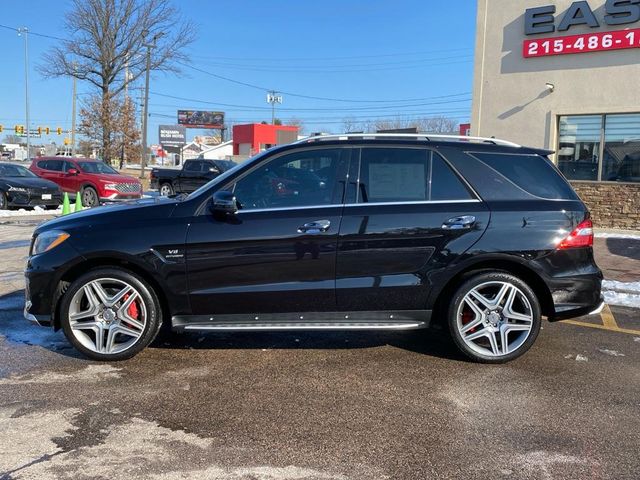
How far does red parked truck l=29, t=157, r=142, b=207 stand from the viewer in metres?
19.2

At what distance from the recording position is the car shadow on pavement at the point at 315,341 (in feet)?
Answer: 16.9

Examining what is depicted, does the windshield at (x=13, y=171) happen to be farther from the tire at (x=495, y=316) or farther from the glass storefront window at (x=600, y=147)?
the tire at (x=495, y=316)

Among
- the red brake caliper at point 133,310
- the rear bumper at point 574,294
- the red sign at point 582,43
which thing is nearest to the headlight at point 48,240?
the red brake caliper at point 133,310

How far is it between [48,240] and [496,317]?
3.73 m

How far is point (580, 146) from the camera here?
14906 millimetres

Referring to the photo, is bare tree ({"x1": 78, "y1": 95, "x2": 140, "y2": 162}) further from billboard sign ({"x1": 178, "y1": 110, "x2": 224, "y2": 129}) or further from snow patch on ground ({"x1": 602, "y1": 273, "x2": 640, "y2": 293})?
billboard sign ({"x1": 178, "y1": 110, "x2": 224, "y2": 129})

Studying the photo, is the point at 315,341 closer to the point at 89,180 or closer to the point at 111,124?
the point at 89,180

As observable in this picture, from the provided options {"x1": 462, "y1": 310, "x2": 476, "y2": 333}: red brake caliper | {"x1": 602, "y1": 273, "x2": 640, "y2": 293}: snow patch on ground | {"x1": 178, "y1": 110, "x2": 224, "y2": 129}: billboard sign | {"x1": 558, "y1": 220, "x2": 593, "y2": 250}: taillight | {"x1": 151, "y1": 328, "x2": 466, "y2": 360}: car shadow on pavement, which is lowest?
{"x1": 151, "y1": 328, "x2": 466, "y2": 360}: car shadow on pavement

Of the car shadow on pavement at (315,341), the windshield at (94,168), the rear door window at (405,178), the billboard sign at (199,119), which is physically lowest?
the car shadow on pavement at (315,341)

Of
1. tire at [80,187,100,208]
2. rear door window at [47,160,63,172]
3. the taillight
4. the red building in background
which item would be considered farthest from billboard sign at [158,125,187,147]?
the taillight

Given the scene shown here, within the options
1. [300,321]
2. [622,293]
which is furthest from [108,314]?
[622,293]

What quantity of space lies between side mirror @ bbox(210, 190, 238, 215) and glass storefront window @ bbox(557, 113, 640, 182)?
12922 millimetres

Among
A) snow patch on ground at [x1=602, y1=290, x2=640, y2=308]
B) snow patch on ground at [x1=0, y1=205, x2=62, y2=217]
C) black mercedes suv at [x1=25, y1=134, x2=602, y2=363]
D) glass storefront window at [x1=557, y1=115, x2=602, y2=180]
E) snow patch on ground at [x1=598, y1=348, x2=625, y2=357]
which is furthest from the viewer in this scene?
snow patch on ground at [x1=0, y1=205, x2=62, y2=217]

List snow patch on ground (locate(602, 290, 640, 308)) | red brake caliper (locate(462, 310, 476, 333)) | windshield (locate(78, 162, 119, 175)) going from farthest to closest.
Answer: windshield (locate(78, 162, 119, 175)) → snow patch on ground (locate(602, 290, 640, 308)) → red brake caliper (locate(462, 310, 476, 333))
